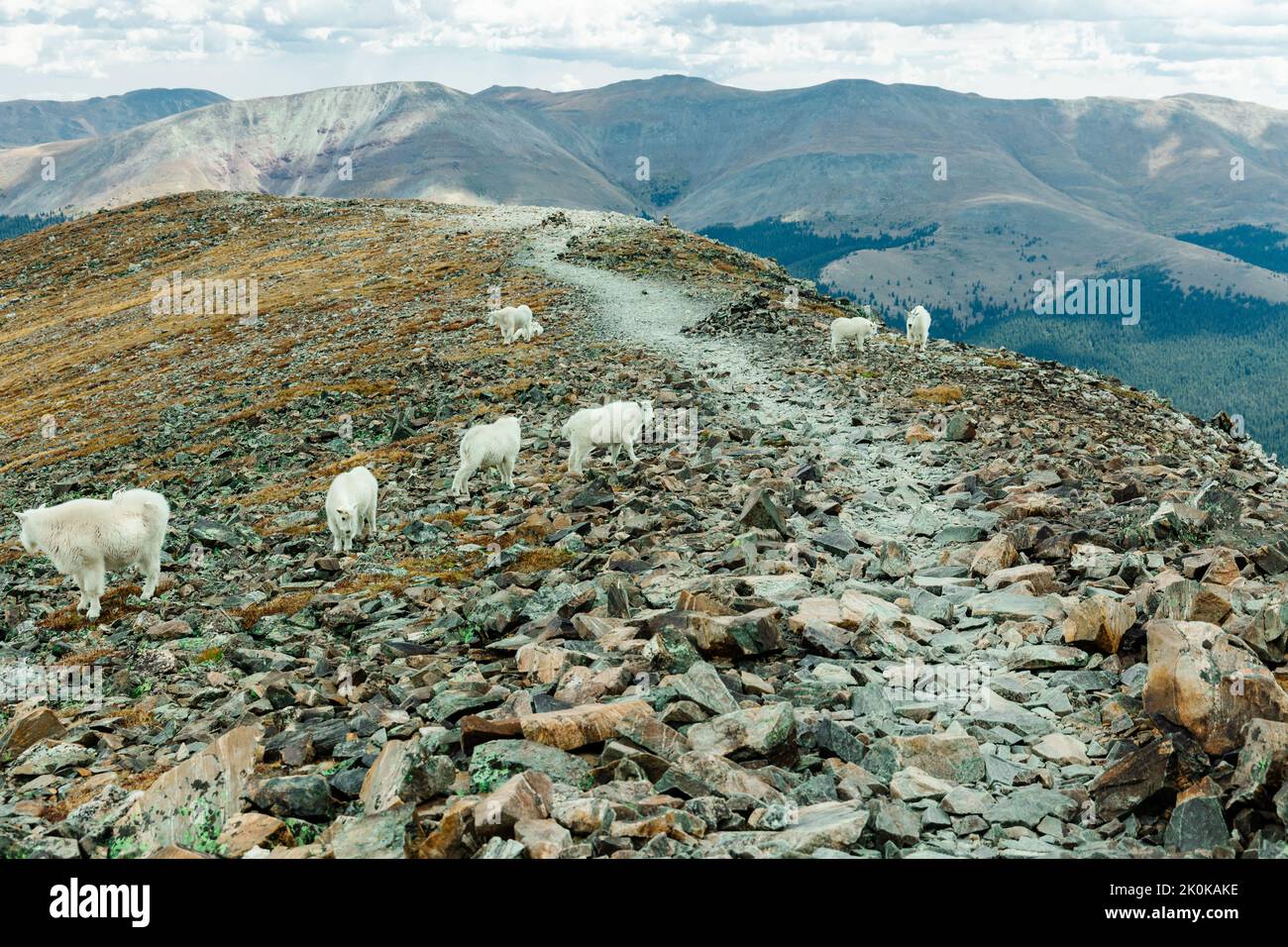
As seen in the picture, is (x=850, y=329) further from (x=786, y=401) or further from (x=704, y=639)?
(x=704, y=639)

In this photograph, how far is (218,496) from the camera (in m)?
26.2

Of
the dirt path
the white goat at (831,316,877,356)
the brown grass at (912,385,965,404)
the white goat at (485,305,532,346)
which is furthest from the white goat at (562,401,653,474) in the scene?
the white goat at (485,305,532,346)

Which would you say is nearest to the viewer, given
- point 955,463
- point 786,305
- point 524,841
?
point 524,841

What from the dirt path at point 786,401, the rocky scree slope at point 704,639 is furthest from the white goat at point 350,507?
the dirt path at point 786,401

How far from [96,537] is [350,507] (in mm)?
4482

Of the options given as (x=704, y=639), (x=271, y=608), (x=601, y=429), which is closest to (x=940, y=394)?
(x=601, y=429)

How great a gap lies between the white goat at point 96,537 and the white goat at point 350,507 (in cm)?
310

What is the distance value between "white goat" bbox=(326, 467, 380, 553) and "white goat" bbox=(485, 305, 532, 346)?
70.3 ft

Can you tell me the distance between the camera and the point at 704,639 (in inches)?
409

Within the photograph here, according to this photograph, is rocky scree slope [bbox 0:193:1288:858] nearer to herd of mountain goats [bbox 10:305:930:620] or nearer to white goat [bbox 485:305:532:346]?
herd of mountain goats [bbox 10:305:930:620]

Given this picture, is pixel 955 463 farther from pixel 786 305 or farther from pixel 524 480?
pixel 786 305

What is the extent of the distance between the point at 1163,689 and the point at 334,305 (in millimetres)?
57456
